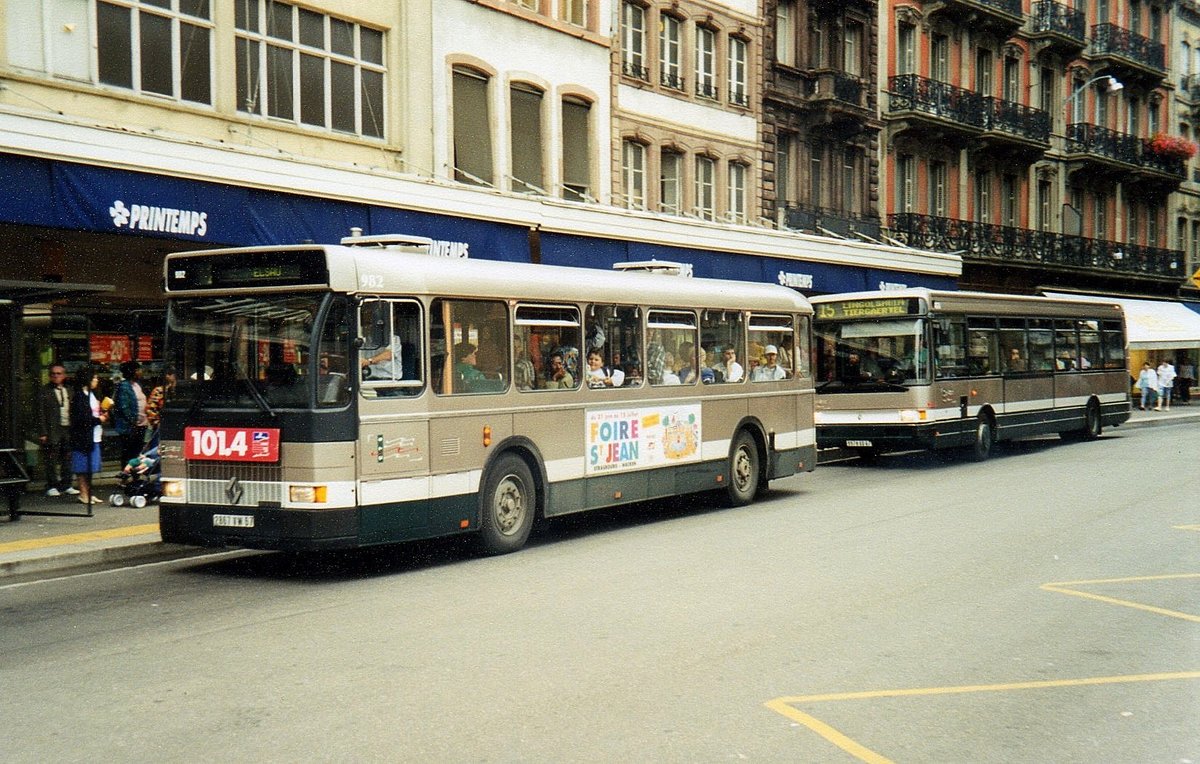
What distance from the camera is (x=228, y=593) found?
9.67 metres

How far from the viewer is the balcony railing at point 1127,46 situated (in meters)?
49.1

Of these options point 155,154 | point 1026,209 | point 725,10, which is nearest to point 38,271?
point 155,154

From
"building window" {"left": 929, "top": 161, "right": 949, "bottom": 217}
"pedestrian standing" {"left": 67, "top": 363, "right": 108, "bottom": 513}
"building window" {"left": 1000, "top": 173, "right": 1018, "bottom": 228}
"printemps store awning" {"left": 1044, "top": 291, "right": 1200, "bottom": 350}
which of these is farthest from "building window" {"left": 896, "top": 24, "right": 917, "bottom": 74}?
"pedestrian standing" {"left": 67, "top": 363, "right": 108, "bottom": 513}

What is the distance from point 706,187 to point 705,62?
9.77ft

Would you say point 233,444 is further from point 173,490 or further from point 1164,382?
point 1164,382

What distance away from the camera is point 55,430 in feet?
52.0

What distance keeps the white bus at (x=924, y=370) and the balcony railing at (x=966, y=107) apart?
14.3 m

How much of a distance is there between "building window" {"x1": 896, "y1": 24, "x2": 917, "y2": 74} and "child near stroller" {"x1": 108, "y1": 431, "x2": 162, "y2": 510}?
28482 mm

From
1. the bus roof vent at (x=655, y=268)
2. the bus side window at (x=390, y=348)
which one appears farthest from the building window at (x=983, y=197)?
the bus side window at (x=390, y=348)

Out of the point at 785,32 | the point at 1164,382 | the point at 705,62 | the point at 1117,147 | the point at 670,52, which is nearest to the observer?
the point at 670,52

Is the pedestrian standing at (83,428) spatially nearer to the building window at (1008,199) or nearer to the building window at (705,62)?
the building window at (705,62)

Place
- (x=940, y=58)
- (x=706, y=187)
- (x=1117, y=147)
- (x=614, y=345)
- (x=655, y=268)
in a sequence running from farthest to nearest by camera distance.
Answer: (x=1117, y=147) < (x=940, y=58) < (x=706, y=187) < (x=655, y=268) < (x=614, y=345)

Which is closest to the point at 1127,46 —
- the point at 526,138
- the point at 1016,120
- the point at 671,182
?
the point at 1016,120

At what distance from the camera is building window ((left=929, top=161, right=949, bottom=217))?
129ft
